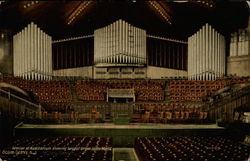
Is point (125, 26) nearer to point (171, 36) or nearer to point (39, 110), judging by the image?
point (171, 36)

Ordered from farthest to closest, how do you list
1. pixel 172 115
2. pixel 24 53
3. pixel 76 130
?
pixel 24 53 → pixel 172 115 → pixel 76 130

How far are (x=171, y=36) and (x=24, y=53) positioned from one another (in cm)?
570

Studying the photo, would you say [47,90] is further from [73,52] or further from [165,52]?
[165,52]

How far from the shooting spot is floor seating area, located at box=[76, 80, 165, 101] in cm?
1103

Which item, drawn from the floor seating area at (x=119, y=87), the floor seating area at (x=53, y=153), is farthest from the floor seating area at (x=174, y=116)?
the floor seating area at (x=53, y=153)

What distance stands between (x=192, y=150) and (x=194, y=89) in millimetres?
5720

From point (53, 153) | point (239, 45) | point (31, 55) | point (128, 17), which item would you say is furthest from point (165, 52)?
point (53, 153)

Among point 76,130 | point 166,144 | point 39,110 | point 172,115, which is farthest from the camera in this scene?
point 172,115

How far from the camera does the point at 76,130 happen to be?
745 centimetres

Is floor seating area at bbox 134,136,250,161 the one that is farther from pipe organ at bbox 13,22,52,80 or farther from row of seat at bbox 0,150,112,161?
pipe organ at bbox 13,22,52,80

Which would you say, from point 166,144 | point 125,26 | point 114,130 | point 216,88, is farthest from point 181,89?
point 166,144

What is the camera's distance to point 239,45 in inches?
414

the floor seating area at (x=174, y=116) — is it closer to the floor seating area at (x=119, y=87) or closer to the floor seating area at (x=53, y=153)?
the floor seating area at (x=119, y=87)

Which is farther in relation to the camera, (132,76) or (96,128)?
(132,76)
